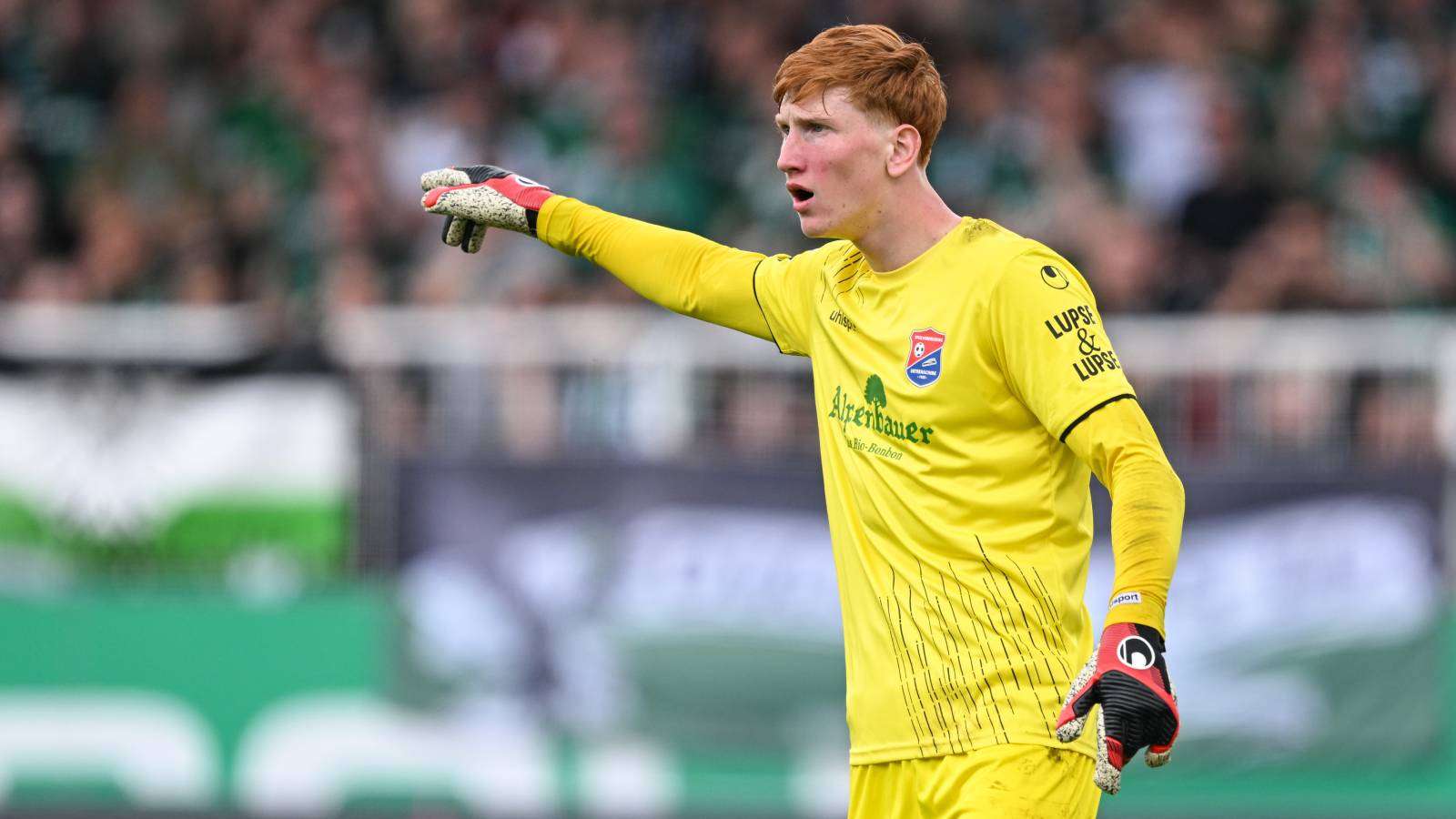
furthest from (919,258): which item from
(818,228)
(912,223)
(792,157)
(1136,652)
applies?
(1136,652)

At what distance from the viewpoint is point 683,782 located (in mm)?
11938

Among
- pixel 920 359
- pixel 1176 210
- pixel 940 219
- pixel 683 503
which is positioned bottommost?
pixel 920 359

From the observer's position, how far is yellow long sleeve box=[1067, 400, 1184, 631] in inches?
165

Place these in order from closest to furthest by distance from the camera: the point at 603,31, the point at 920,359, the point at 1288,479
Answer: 1. the point at 920,359
2. the point at 1288,479
3. the point at 603,31

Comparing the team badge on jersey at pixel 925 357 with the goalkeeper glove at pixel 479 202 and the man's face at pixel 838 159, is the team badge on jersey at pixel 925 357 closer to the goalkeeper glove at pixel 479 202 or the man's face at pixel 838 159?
the man's face at pixel 838 159

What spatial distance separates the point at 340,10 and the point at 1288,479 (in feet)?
25.8

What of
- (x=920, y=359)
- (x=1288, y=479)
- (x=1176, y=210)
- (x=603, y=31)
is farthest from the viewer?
(x=603, y=31)

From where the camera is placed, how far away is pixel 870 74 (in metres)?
4.83

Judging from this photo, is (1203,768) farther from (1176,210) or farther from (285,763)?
(285,763)

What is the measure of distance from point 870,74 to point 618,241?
3.30ft

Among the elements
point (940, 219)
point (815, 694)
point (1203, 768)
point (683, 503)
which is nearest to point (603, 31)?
point (683, 503)

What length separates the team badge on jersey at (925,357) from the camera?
4703 mm

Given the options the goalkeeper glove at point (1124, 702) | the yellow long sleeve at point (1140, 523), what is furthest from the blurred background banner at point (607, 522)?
the goalkeeper glove at point (1124, 702)

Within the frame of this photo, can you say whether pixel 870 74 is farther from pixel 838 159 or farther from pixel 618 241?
pixel 618 241
